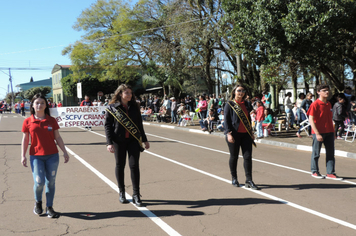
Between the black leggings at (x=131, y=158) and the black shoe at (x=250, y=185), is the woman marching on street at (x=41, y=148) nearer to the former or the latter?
the black leggings at (x=131, y=158)

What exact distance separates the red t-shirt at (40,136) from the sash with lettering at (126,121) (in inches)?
36.7

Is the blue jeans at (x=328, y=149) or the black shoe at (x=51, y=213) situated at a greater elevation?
the blue jeans at (x=328, y=149)

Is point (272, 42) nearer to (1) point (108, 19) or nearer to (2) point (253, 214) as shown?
(2) point (253, 214)

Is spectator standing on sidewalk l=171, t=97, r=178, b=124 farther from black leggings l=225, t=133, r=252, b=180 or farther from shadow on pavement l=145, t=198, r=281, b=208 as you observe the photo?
shadow on pavement l=145, t=198, r=281, b=208

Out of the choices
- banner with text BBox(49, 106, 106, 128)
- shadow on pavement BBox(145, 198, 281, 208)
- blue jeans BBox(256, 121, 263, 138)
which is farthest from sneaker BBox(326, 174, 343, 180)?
banner with text BBox(49, 106, 106, 128)

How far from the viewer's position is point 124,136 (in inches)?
200

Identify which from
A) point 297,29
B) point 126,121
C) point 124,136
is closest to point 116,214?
point 124,136

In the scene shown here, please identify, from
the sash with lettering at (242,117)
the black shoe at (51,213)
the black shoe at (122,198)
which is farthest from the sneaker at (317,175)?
the black shoe at (51,213)

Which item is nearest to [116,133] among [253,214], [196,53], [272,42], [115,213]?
[115,213]

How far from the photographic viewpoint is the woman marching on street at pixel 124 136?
5.07 m

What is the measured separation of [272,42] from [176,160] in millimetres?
6860

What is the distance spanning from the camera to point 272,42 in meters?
13.3

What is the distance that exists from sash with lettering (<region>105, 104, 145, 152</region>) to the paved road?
1079mm

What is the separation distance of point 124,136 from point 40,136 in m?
1.16
